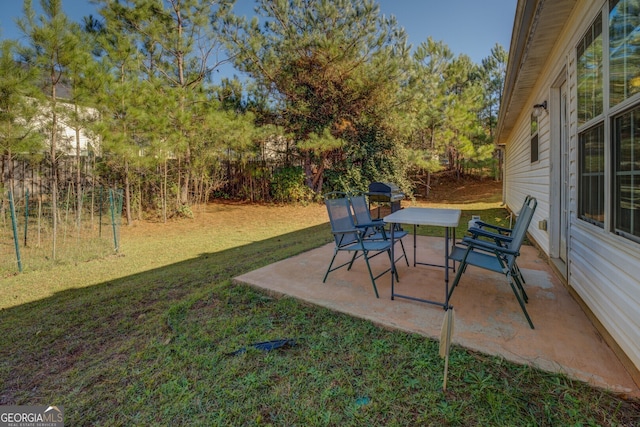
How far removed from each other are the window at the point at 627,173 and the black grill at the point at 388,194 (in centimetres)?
266

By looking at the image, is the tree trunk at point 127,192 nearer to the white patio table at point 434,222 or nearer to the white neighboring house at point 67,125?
the white neighboring house at point 67,125

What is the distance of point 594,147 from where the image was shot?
2.40m

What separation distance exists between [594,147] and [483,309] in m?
1.50

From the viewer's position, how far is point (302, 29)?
32.2 ft

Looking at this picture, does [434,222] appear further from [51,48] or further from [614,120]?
[51,48]

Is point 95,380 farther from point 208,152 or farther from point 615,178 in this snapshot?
point 208,152

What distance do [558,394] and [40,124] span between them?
800cm

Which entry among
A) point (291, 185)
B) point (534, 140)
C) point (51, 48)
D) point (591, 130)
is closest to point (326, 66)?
point (291, 185)

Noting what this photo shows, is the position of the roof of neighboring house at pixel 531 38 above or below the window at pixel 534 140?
above

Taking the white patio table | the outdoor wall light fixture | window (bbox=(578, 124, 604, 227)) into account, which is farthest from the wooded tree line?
window (bbox=(578, 124, 604, 227))

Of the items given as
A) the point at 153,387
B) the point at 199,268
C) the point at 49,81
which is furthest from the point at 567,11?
the point at 49,81

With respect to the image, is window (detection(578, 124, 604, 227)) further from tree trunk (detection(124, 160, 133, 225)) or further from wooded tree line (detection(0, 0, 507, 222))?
tree trunk (detection(124, 160, 133, 225))

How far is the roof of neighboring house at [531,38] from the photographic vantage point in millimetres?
2600

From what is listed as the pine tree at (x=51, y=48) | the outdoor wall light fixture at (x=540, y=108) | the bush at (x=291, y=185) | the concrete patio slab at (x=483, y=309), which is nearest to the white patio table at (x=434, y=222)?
the concrete patio slab at (x=483, y=309)
